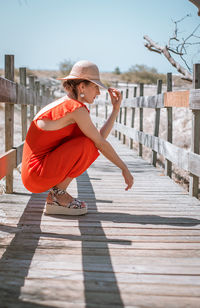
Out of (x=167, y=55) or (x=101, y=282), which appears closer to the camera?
(x=101, y=282)

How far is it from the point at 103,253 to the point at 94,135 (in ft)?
2.85

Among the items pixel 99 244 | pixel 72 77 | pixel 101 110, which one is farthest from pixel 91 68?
pixel 101 110

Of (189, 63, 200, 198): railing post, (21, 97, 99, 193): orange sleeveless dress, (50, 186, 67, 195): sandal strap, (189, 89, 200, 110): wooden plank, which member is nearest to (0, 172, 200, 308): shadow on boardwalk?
(50, 186, 67, 195): sandal strap

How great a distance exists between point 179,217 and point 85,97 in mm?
1195

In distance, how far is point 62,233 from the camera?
2578mm

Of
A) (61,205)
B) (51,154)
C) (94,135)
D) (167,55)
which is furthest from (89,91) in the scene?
(167,55)

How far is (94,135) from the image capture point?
108 inches

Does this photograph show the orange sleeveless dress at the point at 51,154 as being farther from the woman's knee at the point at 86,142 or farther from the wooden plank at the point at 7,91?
the wooden plank at the point at 7,91

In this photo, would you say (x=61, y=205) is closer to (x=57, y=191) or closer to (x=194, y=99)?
(x=57, y=191)

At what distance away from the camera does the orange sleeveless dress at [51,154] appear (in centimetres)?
275

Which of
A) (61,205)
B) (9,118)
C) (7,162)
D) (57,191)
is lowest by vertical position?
(61,205)

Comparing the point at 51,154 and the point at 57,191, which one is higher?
the point at 51,154

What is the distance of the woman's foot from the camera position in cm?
299

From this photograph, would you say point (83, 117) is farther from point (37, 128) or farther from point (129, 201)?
point (129, 201)
